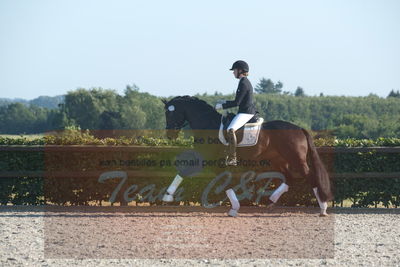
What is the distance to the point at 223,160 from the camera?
1116 centimetres

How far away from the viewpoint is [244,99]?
35.4ft

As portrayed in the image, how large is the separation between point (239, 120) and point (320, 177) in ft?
6.11

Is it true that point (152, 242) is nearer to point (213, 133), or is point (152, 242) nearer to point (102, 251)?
point (102, 251)

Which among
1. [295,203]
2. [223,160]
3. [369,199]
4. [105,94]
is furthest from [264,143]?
[105,94]

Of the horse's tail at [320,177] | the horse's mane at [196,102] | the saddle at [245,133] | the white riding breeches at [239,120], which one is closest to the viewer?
the white riding breeches at [239,120]

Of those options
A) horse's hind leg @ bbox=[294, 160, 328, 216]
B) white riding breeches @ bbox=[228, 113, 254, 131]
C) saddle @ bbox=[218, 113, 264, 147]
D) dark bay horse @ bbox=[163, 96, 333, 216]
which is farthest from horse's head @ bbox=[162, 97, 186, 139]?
horse's hind leg @ bbox=[294, 160, 328, 216]

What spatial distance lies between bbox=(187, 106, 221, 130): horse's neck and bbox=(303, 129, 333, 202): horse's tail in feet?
6.22

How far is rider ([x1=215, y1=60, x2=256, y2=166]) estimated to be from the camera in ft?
35.0

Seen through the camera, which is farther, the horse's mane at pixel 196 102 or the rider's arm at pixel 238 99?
the horse's mane at pixel 196 102

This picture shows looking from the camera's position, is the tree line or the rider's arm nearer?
the rider's arm

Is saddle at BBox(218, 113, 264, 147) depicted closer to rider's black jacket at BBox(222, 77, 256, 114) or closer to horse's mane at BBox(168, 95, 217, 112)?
rider's black jacket at BBox(222, 77, 256, 114)

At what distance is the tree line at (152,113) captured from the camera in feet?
287

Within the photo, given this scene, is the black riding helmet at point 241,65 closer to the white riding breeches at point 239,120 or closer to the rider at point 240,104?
the rider at point 240,104

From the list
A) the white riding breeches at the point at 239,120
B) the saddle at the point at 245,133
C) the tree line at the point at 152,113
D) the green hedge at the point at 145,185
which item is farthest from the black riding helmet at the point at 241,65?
the tree line at the point at 152,113
